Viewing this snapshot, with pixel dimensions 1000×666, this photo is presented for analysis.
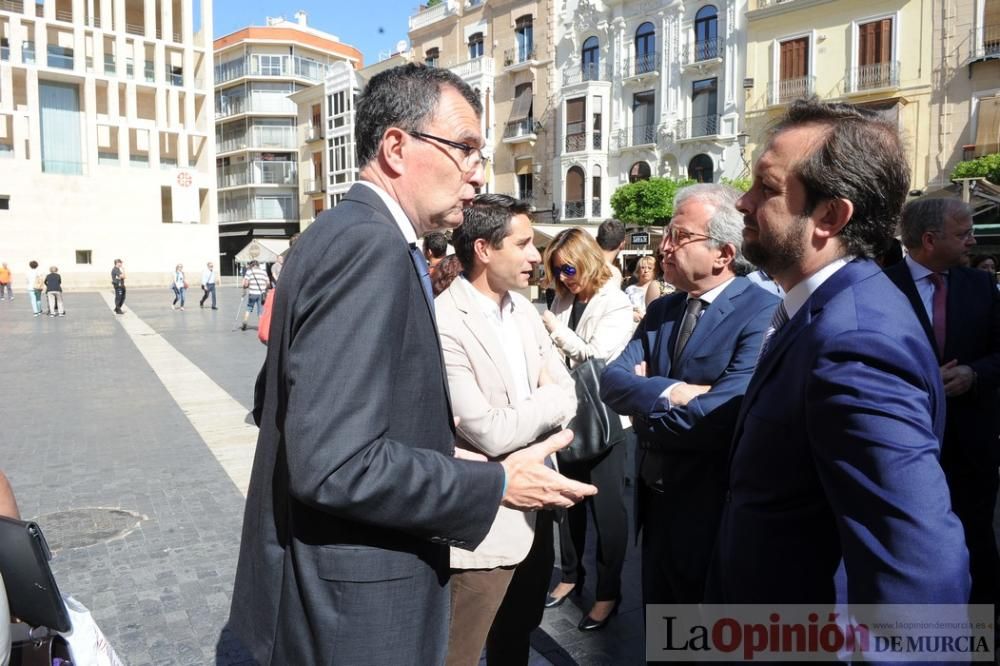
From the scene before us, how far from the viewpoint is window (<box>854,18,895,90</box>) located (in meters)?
26.8

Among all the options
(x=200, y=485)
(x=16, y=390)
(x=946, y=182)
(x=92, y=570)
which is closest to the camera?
(x=92, y=570)

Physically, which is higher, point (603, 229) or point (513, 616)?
point (603, 229)

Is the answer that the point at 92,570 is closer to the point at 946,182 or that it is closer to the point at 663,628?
the point at 663,628

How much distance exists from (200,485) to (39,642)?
3.93m

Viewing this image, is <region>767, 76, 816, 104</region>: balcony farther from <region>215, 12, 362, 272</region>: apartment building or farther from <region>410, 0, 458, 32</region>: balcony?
<region>215, 12, 362, 272</region>: apartment building

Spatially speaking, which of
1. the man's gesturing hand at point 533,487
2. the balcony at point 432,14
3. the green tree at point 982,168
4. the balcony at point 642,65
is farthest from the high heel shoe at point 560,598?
the balcony at point 432,14

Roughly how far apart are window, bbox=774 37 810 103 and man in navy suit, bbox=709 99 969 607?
30.2 metres

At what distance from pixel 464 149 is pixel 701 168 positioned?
3273cm

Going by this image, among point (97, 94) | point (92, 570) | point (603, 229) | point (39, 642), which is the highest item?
point (97, 94)

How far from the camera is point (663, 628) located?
273 cm

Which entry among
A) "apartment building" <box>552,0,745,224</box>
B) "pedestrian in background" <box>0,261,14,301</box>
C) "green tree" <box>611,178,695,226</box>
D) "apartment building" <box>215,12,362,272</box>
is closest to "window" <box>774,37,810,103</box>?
"apartment building" <box>552,0,745,224</box>

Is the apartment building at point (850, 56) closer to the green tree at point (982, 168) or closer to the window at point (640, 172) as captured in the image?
the green tree at point (982, 168)

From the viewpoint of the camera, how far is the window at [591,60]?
36.4 meters

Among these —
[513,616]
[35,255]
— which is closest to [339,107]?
[35,255]
